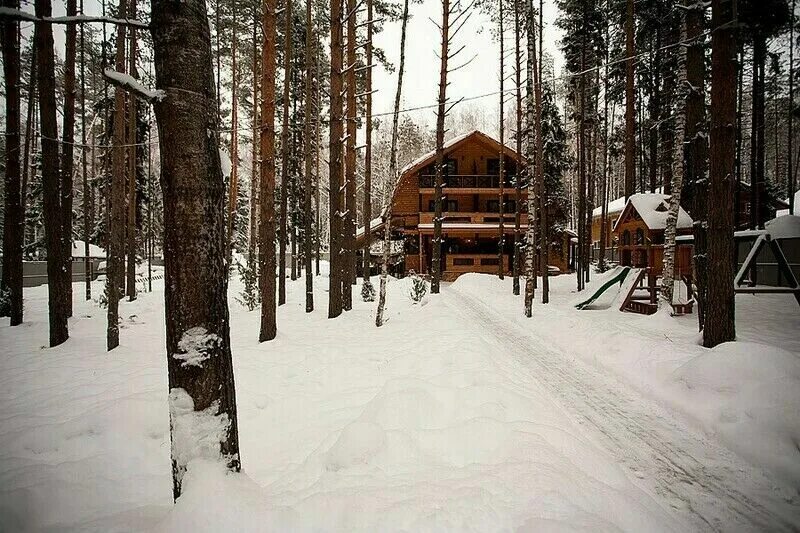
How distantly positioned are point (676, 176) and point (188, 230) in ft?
38.1

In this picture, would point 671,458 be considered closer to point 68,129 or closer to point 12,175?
point 68,129

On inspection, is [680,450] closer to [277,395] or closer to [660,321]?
[277,395]

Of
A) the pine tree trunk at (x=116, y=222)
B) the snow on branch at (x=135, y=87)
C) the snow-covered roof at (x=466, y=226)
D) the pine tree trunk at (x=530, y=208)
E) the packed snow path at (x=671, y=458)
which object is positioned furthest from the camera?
the snow-covered roof at (x=466, y=226)

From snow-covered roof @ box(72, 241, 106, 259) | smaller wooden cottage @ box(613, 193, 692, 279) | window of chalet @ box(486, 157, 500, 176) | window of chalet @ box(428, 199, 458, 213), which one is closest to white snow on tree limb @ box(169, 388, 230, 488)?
smaller wooden cottage @ box(613, 193, 692, 279)

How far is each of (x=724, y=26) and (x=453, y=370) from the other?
22.5 feet

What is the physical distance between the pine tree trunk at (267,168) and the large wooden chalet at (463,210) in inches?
730

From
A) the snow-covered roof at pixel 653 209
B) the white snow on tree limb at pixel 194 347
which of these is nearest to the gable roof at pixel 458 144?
the snow-covered roof at pixel 653 209

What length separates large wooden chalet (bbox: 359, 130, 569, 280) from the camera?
27188mm

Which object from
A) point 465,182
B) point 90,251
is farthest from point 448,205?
point 90,251

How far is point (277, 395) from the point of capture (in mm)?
5508

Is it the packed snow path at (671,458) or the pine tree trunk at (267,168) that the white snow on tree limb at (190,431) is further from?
the pine tree trunk at (267,168)

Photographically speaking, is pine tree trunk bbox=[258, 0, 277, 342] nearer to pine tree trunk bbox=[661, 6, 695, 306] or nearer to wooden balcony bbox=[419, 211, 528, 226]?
pine tree trunk bbox=[661, 6, 695, 306]

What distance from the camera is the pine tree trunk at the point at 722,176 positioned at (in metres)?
6.00

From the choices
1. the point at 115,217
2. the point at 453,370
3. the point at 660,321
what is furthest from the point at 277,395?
the point at 660,321
